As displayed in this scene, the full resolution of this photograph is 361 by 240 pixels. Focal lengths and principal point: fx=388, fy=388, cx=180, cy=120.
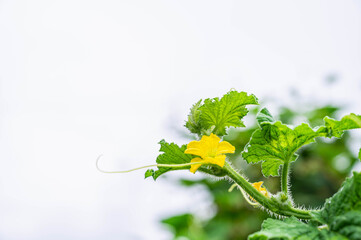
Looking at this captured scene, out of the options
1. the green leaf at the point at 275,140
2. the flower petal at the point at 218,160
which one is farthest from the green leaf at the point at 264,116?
the flower petal at the point at 218,160

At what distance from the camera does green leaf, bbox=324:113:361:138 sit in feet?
2.95

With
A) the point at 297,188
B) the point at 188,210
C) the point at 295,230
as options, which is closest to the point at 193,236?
the point at 188,210

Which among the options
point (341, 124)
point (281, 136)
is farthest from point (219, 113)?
point (341, 124)

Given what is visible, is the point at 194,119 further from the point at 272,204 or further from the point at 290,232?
the point at 290,232

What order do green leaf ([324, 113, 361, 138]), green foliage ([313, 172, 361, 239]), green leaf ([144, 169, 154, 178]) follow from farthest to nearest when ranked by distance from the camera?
green leaf ([144, 169, 154, 178])
green leaf ([324, 113, 361, 138])
green foliage ([313, 172, 361, 239])

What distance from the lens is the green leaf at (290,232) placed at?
719 mm

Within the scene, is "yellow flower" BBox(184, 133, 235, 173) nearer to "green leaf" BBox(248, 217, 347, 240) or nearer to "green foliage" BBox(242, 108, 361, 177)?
"green foliage" BBox(242, 108, 361, 177)

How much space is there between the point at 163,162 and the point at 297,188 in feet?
8.54

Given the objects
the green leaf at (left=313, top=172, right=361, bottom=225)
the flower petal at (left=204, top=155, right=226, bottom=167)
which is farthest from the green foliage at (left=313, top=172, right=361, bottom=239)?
the flower petal at (left=204, top=155, right=226, bottom=167)

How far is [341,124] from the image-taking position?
36.7 inches

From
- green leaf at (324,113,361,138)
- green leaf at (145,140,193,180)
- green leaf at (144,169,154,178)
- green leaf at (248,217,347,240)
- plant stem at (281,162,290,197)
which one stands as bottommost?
green leaf at (248,217,347,240)

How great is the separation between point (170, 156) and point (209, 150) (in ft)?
0.40

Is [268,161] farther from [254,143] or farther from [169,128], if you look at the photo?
[169,128]

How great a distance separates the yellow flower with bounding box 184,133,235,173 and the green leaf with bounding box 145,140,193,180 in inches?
2.0
